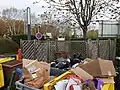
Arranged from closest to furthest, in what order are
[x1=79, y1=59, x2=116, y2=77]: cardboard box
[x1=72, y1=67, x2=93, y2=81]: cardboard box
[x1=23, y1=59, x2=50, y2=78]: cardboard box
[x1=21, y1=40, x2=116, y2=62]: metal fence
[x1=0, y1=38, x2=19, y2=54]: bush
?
1. [x1=72, y1=67, x2=93, y2=81]: cardboard box
2. [x1=79, y1=59, x2=116, y2=77]: cardboard box
3. [x1=23, y1=59, x2=50, y2=78]: cardboard box
4. [x1=21, y1=40, x2=116, y2=62]: metal fence
5. [x1=0, y1=38, x2=19, y2=54]: bush

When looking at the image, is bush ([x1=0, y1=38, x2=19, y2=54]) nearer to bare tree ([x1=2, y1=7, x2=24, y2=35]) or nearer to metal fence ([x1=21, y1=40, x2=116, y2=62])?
metal fence ([x1=21, y1=40, x2=116, y2=62])

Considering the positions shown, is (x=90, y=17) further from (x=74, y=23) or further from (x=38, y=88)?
(x=38, y=88)

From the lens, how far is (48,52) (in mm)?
10602

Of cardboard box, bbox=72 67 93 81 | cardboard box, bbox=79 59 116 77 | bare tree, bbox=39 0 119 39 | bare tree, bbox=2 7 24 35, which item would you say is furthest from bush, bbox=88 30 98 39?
cardboard box, bbox=72 67 93 81

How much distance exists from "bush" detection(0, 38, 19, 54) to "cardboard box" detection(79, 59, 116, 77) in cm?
1372

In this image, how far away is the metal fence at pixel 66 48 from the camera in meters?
10.6

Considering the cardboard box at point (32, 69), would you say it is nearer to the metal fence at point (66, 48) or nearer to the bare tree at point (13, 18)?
the metal fence at point (66, 48)

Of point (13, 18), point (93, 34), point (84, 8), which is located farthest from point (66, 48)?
point (13, 18)

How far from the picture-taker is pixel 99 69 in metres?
3.75

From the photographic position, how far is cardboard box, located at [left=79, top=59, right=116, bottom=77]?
370 centimetres

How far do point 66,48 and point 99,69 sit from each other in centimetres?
800

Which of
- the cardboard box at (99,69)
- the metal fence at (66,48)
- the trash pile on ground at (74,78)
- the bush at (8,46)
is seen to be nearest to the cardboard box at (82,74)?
the trash pile on ground at (74,78)

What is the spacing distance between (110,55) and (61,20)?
4415 millimetres

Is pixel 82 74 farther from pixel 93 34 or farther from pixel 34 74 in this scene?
pixel 93 34
